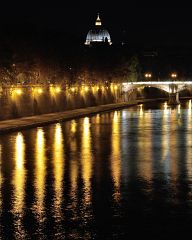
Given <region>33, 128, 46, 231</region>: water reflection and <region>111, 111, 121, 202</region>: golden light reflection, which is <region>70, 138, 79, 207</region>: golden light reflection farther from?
<region>111, 111, 121, 202</region>: golden light reflection

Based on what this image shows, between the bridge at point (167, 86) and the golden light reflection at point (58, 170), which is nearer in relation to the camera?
the golden light reflection at point (58, 170)

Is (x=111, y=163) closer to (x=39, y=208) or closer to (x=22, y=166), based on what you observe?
(x=22, y=166)

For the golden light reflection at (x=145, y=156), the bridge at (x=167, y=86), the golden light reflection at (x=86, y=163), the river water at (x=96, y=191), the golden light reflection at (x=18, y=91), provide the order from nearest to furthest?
the river water at (x=96, y=191) < the golden light reflection at (x=86, y=163) < the golden light reflection at (x=145, y=156) < the golden light reflection at (x=18, y=91) < the bridge at (x=167, y=86)

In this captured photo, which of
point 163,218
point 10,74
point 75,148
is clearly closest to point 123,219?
point 163,218

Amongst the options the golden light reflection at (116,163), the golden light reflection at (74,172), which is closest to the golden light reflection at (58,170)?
the golden light reflection at (74,172)

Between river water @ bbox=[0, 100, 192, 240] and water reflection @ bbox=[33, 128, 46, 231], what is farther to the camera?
water reflection @ bbox=[33, 128, 46, 231]

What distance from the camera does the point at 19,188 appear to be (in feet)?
→ 56.5

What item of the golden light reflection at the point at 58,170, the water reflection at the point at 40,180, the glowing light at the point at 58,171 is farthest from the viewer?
the golden light reflection at the point at 58,170

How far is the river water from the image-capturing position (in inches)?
500

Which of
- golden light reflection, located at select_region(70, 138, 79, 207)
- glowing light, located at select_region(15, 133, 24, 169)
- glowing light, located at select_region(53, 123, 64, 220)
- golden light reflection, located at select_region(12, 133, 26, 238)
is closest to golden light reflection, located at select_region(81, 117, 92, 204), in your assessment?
golden light reflection, located at select_region(70, 138, 79, 207)

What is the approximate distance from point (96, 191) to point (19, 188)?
2144 millimetres

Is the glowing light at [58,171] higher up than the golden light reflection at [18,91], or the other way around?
the golden light reflection at [18,91]

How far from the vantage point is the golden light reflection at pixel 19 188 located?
13031 mm

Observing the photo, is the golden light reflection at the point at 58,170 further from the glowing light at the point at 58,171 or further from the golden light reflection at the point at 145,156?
the golden light reflection at the point at 145,156
